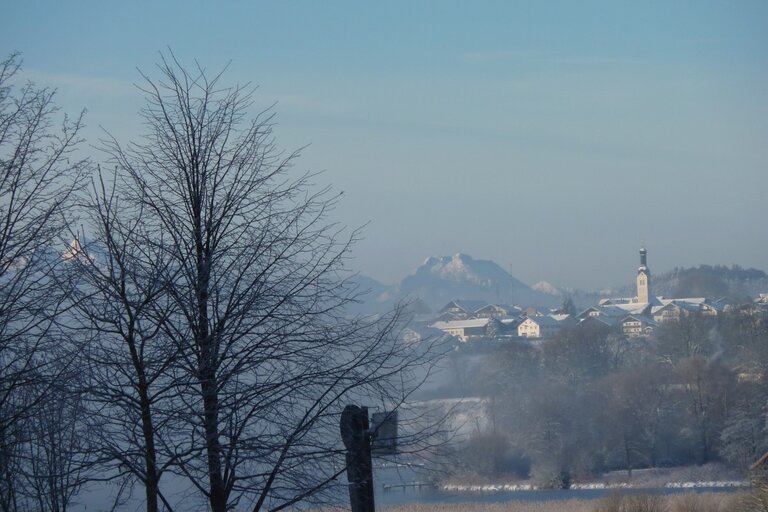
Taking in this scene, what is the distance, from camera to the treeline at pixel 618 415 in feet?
134

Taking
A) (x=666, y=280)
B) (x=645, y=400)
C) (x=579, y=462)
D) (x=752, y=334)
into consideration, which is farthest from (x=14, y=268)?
(x=666, y=280)

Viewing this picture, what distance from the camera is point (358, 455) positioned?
6.71 m

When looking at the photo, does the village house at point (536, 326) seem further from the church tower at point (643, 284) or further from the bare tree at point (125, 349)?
the bare tree at point (125, 349)

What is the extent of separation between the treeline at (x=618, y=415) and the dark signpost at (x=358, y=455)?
3158cm

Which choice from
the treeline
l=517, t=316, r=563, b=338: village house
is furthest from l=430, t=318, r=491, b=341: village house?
the treeline

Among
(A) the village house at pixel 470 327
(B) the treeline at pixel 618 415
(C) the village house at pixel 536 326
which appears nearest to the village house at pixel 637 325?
(C) the village house at pixel 536 326

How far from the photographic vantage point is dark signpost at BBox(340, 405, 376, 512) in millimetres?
6617

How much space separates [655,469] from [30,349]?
125ft

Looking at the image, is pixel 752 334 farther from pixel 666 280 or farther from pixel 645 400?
pixel 666 280

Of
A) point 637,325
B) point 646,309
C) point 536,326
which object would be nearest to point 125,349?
point 637,325

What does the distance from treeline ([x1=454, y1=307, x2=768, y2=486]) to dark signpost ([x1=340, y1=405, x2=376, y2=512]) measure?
31.6 m

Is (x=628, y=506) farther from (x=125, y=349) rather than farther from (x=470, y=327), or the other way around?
(x=470, y=327)

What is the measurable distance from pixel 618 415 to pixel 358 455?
132 ft

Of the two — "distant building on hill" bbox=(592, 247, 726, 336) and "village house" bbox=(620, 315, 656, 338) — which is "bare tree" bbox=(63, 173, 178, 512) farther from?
"village house" bbox=(620, 315, 656, 338)
